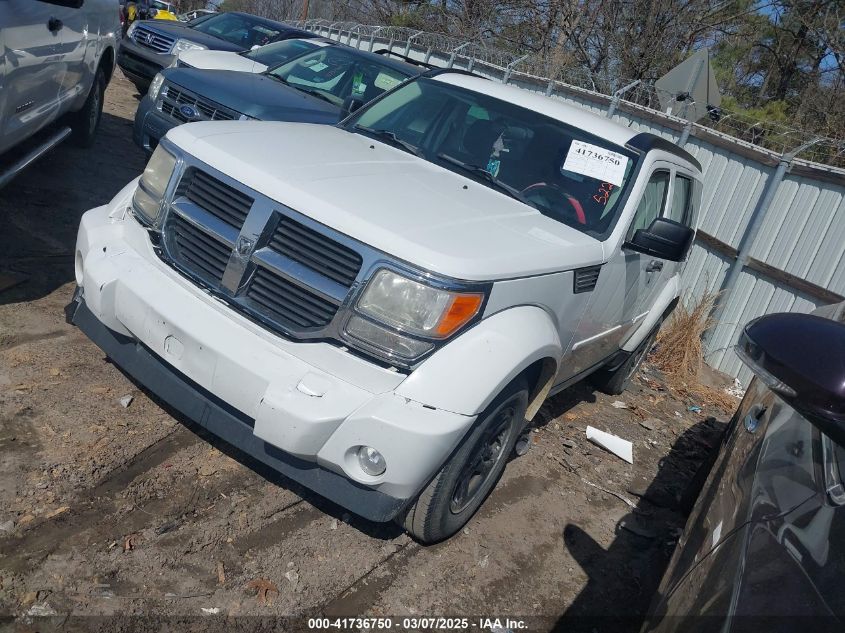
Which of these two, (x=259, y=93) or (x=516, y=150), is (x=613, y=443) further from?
(x=259, y=93)

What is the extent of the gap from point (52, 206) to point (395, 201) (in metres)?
3.91

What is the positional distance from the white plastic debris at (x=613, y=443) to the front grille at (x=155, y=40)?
26.2 feet

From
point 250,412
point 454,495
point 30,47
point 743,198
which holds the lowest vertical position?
point 454,495

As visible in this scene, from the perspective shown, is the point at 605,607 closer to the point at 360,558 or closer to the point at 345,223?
the point at 360,558

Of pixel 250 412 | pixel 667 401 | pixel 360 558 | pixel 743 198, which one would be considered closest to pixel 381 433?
pixel 250 412

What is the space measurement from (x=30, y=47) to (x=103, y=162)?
9.25 ft

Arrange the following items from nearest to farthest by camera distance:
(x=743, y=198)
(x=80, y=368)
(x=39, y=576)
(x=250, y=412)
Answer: (x=39, y=576), (x=250, y=412), (x=80, y=368), (x=743, y=198)

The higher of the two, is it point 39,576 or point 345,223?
point 345,223

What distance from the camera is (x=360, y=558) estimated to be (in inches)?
131

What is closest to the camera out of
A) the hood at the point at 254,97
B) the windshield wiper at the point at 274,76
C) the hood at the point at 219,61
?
the hood at the point at 254,97

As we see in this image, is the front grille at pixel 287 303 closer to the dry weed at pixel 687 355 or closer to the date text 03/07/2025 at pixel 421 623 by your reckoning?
the date text 03/07/2025 at pixel 421 623

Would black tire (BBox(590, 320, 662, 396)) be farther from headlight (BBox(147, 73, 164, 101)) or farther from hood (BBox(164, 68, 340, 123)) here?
headlight (BBox(147, 73, 164, 101))

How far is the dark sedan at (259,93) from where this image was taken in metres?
6.55

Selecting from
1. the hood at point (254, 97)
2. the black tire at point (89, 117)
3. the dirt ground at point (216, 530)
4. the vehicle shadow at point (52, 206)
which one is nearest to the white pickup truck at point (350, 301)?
the dirt ground at point (216, 530)
